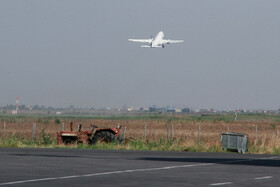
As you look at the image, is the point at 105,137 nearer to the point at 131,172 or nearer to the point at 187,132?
the point at 131,172

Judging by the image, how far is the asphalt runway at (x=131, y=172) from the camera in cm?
1986

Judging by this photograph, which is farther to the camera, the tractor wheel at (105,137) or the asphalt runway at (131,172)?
the tractor wheel at (105,137)

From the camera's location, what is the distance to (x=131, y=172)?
76.7 ft

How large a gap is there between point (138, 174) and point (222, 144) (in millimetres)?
19910

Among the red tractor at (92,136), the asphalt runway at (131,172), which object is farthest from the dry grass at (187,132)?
the asphalt runway at (131,172)

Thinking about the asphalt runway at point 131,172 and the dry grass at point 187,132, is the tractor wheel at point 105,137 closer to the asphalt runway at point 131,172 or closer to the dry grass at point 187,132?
the dry grass at point 187,132

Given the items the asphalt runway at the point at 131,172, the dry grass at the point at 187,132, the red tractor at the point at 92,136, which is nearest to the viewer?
the asphalt runway at the point at 131,172

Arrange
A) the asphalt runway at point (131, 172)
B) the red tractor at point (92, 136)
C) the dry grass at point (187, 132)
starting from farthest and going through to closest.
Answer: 1. the dry grass at point (187, 132)
2. the red tractor at point (92, 136)
3. the asphalt runway at point (131, 172)

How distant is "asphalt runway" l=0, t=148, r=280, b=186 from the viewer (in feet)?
65.2

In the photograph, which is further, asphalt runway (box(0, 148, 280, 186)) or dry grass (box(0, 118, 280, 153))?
dry grass (box(0, 118, 280, 153))

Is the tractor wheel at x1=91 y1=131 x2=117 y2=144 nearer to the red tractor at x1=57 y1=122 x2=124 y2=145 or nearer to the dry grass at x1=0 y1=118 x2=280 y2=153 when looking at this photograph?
the red tractor at x1=57 y1=122 x2=124 y2=145

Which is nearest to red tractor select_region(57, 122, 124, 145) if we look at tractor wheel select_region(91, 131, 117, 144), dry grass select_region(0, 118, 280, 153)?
tractor wheel select_region(91, 131, 117, 144)

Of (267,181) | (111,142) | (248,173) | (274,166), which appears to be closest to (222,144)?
(111,142)

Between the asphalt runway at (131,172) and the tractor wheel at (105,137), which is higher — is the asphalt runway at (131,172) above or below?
below
